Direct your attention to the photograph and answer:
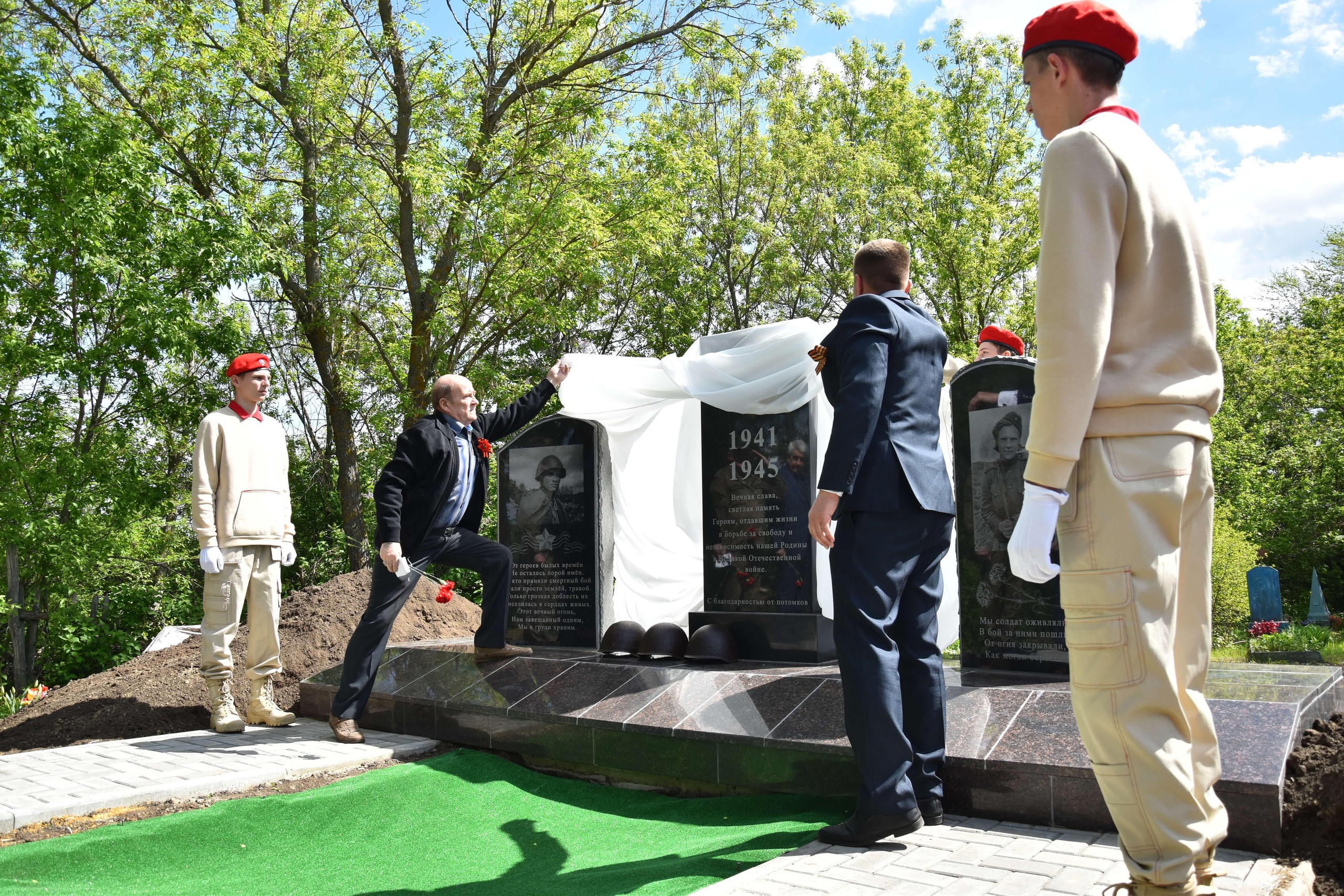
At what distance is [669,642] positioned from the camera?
241 inches

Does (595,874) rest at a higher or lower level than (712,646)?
lower

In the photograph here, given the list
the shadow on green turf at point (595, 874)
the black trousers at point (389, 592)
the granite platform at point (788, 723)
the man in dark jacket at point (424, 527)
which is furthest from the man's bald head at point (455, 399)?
the shadow on green turf at point (595, 874)

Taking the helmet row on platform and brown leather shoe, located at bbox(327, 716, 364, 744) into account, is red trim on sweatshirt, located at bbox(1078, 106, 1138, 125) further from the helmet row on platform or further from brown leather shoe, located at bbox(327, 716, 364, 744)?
brown leather shoe, located at bbox(327, 716, 364, 744)

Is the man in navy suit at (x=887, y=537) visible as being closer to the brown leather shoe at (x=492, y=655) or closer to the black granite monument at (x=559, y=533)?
the brown leather shoe at (x=492, y=655)

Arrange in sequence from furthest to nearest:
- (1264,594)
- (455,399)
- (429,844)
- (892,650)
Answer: (1264,594), (455,399), (429,844), (892,650)

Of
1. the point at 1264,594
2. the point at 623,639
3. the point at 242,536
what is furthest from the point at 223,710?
the point at 1264,594

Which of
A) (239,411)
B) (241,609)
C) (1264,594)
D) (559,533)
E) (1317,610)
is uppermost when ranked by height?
(239,411)

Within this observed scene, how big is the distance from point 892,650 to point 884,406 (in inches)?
36.2

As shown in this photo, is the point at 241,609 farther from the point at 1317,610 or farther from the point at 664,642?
the point at 1317,610

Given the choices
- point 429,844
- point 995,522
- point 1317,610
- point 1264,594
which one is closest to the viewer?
point 429,844

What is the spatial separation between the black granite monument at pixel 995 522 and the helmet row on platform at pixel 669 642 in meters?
1.40

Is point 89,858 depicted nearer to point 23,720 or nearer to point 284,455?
point 284,455

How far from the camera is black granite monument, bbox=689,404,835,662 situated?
6.16m

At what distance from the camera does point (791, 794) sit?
429 centimetres
